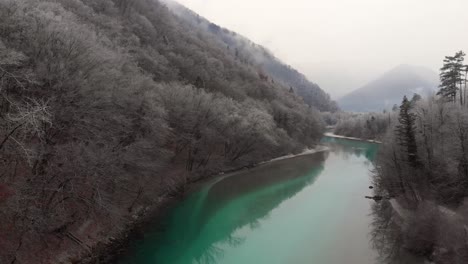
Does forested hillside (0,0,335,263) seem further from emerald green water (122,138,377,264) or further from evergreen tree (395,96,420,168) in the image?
evergreen tree (395,96,420,168)

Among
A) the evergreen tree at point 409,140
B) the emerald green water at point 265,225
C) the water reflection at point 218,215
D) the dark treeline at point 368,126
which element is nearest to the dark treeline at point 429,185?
the evergreen tree at point 409,140

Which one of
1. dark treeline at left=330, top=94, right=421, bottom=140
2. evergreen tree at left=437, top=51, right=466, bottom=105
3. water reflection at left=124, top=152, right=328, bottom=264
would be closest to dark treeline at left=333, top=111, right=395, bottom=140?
dark treeline at left=330, top=94, right=421, bottom=140

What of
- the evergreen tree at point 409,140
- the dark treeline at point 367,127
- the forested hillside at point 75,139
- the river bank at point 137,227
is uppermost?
the dark treeline at point 367,127

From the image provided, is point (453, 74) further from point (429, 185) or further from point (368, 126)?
point (368, 126)

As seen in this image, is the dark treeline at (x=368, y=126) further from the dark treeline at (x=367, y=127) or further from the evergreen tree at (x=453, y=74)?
the evergreen tree at (x=453, y=74)

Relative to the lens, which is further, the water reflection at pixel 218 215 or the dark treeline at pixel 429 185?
the water reflection at pixel 218 215

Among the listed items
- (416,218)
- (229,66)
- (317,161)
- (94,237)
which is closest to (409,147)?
(416,218)

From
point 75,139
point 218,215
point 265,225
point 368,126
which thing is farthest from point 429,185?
point 368,126
